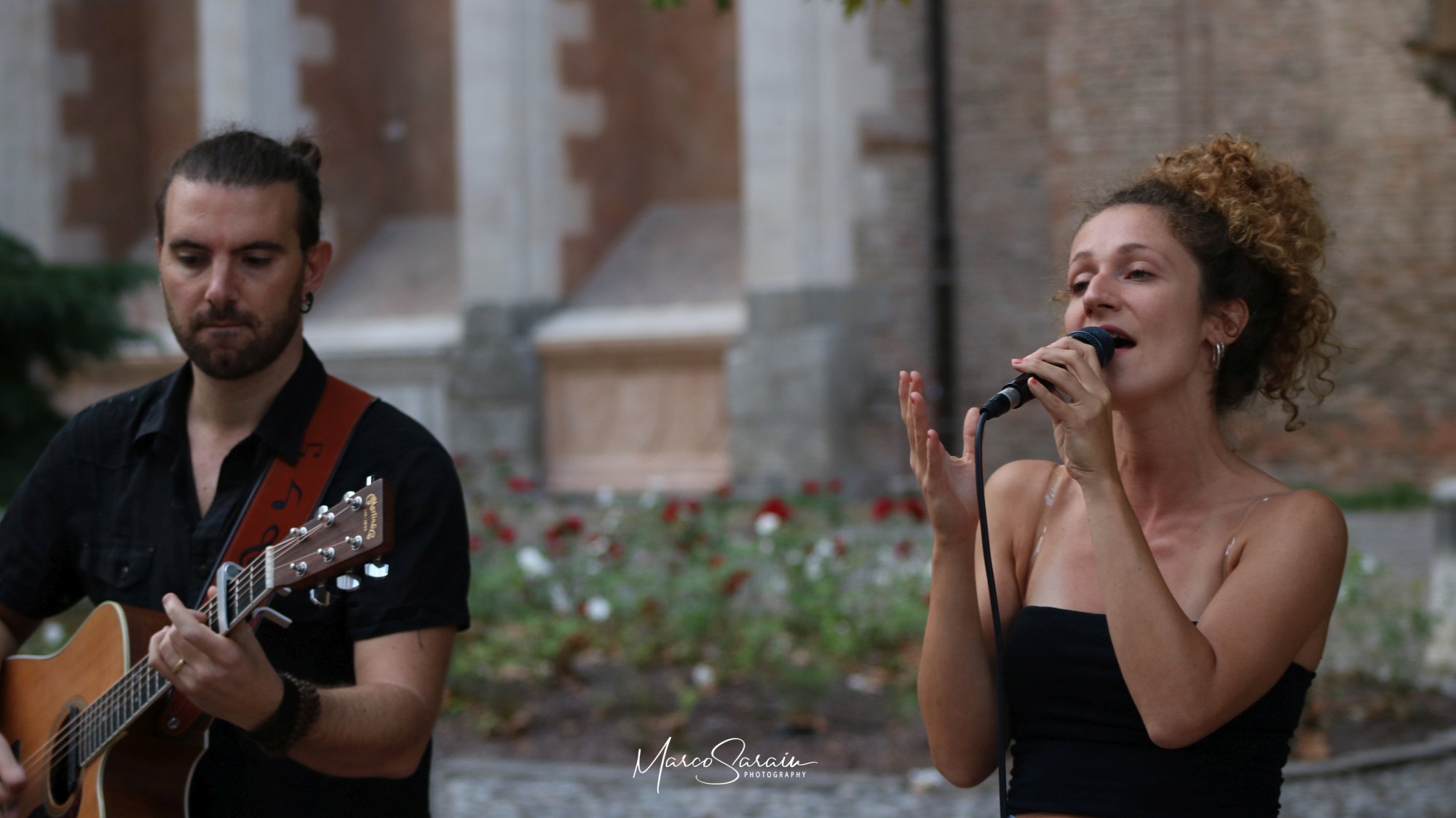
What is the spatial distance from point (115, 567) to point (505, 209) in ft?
33.4

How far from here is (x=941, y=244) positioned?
1255 cm

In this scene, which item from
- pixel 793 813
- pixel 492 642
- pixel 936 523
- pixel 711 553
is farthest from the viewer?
pixel 711 553

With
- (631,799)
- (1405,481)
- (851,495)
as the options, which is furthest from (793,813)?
(1405,481)

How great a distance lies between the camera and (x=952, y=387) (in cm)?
1261

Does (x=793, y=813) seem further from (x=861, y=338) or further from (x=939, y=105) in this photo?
(x=939, y=105)

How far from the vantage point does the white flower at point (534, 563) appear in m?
6.48

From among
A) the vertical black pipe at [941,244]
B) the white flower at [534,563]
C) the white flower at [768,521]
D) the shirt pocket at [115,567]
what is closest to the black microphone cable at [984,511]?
the shirt pocket at [115,567]

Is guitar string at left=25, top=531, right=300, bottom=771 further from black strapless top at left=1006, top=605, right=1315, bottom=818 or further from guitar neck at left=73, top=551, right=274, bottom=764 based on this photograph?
black strapless top at left=1006, top=605, right=1315, bottom=818

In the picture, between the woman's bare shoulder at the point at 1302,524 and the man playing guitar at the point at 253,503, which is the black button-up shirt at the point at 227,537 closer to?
the man playing guitar at the point at 253,503

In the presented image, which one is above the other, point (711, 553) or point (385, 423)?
point (385, 423)

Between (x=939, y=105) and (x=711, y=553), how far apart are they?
6430mm

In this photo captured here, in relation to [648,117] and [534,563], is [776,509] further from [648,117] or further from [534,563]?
[648,117]

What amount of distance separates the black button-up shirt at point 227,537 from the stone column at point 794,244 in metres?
8.89

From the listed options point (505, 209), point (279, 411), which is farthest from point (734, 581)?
point (505, 209)
